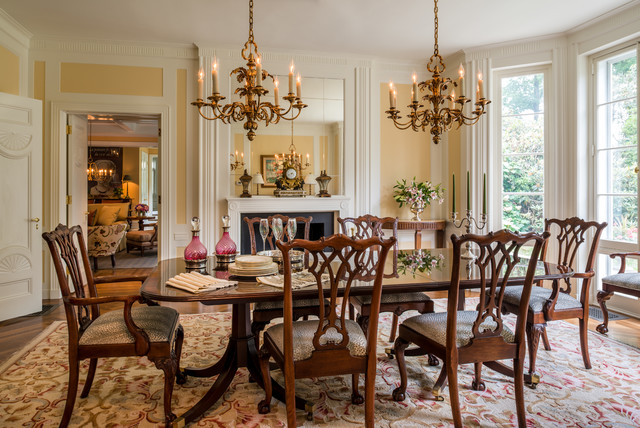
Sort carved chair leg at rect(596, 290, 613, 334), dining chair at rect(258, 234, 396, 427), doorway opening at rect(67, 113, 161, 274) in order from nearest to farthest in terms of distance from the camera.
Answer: dining chair at rect(258, 234, 396, 427) < carved chair leg at rect(596, 290, 613, 334) < doorway opening at rect(67, 113, 161, 274)

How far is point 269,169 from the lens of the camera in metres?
4.71

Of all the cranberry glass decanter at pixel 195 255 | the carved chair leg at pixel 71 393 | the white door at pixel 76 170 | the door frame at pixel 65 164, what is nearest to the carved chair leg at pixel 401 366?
the cranberry glass decanter at pixel 195 255

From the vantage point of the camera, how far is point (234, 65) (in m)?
4.58

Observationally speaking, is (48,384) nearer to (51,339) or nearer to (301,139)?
(51,339)

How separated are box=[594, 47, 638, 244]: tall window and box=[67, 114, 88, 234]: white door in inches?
214

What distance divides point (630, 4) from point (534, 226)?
7.16 feet

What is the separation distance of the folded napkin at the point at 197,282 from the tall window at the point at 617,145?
372cm

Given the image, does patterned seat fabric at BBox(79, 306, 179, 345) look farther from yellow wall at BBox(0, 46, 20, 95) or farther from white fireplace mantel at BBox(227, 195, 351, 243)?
yellow wall at BBox(0, 46, 20, 95)

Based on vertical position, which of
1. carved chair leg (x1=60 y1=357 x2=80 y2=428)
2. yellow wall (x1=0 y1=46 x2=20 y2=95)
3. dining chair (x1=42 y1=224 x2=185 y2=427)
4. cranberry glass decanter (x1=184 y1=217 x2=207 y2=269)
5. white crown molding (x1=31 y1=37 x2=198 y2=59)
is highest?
white crown molding (x1=31 y1=37 x2=198 y2=59)

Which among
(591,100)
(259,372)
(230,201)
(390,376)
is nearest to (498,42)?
(591,100)

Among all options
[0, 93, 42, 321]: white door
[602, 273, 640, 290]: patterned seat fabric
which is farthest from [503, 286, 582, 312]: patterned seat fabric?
[0, 93, 42, 321]: white door

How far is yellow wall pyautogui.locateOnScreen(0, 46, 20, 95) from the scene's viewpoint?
386 cm

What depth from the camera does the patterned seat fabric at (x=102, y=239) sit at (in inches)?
243

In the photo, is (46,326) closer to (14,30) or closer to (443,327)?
(14,30)
